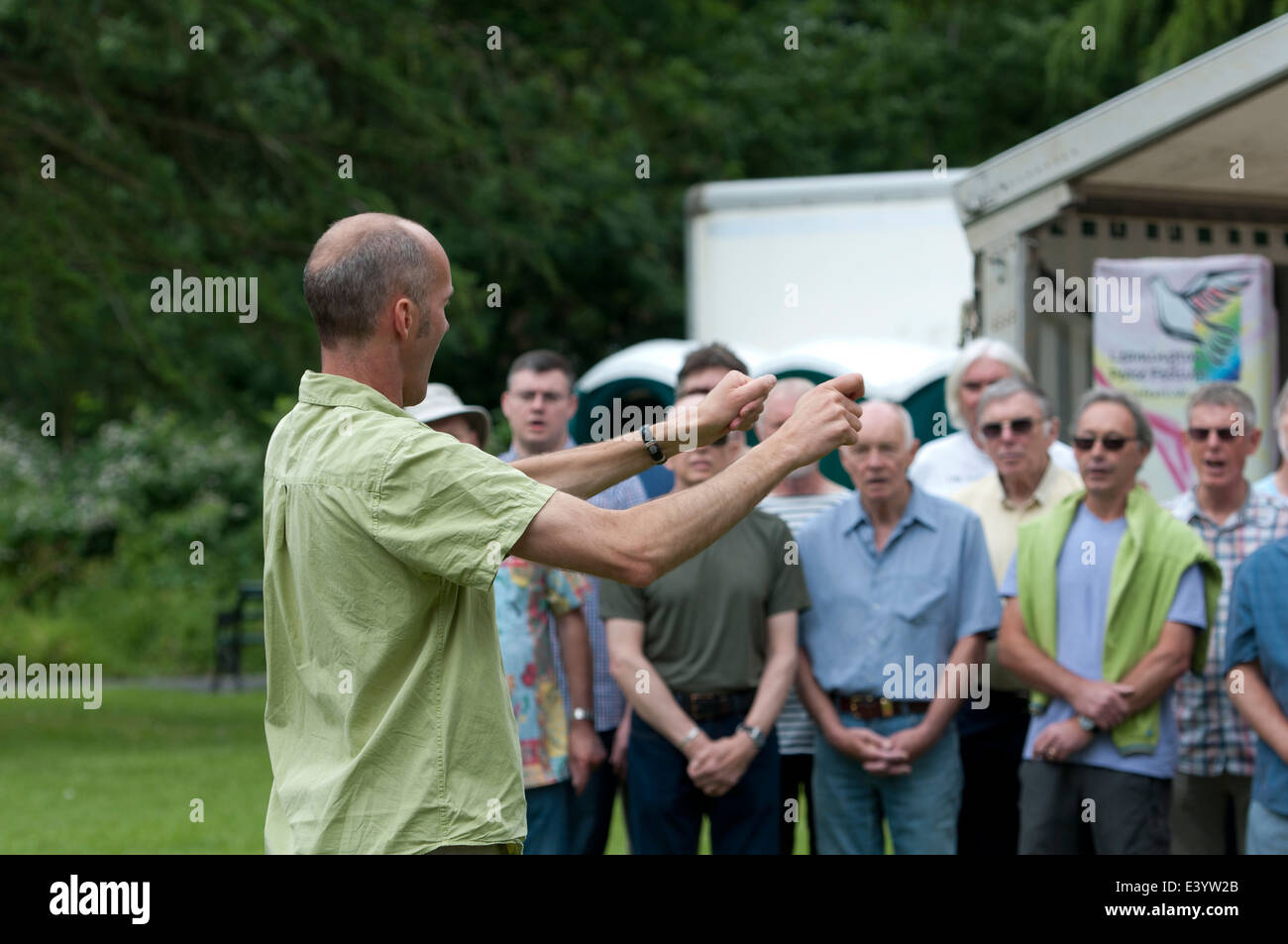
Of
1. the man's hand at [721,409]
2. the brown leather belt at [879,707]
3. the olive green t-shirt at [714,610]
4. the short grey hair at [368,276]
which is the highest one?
the short grey hair at [368,276]

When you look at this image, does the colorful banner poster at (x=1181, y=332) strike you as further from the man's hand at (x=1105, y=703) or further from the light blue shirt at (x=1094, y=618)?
the man's hand at (x=1105, y=703)

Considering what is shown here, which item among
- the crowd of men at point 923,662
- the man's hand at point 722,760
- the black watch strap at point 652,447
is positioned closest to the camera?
the black watch strap at point 652,447

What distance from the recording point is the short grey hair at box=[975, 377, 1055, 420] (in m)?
6.27

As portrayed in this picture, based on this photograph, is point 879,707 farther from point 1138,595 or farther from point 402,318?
point 402,318

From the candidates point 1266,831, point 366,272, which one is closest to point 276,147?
point 1266,831

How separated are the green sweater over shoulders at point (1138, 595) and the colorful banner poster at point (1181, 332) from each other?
6.67ft

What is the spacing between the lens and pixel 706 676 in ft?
19.3

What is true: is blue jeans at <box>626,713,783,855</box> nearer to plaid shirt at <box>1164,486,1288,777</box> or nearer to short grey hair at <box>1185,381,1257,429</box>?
plaid shirt at <box>1164,486,1288,777</box>

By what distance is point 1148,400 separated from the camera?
25.6 feet

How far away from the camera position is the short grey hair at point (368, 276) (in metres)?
3.05

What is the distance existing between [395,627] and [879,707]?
3208mm

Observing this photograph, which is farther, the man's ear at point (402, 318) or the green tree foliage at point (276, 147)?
the green tree foliage at point (276, 147)

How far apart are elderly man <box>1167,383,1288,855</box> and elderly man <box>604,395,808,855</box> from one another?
1478 mm

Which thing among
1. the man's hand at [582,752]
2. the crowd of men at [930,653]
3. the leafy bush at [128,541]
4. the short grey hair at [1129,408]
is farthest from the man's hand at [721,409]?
the leafy bush at [128,541]
